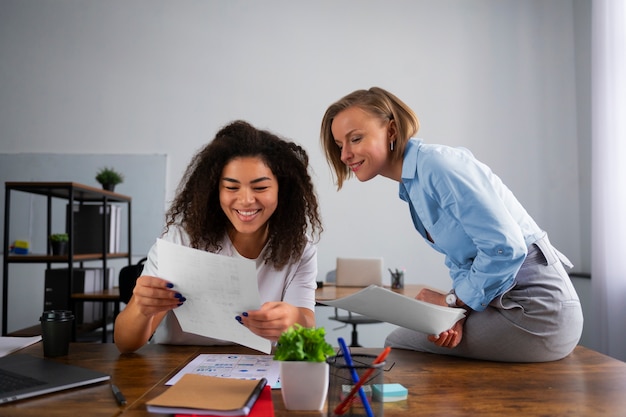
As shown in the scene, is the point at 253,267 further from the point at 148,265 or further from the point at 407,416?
the point at 148,265

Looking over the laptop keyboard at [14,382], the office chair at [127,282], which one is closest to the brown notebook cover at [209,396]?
the laptop keyboard at [14,382]

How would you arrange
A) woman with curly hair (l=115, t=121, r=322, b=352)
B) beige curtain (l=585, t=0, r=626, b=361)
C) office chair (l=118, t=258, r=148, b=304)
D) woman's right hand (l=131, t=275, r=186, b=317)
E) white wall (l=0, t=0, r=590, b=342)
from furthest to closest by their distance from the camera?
white wall (l=0, t=0, r=590, b=342), beige curtain (l=585, t=0, r=626, b=361), office chair (l=118, t=258, r=148, b=304), woman with curly hair (l=115, t=121, r=322, b=352), woman's right hand (l=131, t=275, r=186, b=317)

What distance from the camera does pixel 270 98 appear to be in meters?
4.70

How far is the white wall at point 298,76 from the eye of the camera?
15.3 ft

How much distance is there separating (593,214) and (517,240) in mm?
3016

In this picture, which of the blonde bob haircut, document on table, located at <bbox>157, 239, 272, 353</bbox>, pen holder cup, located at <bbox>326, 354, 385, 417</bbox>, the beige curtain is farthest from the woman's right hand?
the beige curtain

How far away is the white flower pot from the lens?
0.87m

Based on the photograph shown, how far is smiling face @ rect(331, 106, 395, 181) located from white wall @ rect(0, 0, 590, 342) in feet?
9.61

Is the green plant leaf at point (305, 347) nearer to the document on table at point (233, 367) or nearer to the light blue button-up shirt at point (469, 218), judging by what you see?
the document on table at point (233, 367)

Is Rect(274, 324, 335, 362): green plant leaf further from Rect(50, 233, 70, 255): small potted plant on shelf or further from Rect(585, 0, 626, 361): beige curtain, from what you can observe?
Rect(585, 0, 626, 361): beige curtain

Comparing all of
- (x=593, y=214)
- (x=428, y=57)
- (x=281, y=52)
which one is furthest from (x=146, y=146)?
(x=593, y=214)

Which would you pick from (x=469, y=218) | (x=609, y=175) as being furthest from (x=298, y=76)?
(x=469, y=218)

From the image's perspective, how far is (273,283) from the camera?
4.99 feet

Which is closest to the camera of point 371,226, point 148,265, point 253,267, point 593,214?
point 253,267
